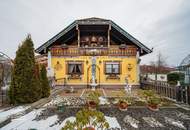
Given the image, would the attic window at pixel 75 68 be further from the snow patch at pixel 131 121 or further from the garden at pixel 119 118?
the snow patch at pixel 131 121

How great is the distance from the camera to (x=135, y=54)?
17.6 meters

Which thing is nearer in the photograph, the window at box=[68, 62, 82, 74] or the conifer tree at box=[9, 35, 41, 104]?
the conifer tree at box=[9, 35, 41, 104]

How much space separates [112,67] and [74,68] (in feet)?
11.3

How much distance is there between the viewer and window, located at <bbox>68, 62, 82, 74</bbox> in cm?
1752

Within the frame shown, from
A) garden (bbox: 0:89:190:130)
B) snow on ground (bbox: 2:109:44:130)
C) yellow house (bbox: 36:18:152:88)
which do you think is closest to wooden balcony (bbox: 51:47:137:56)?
yellow house (bbox: 36:18:152:88)

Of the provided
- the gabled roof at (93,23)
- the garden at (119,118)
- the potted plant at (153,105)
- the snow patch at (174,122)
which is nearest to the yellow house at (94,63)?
the gabled roof at (93,23)

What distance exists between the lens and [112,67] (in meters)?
17.6

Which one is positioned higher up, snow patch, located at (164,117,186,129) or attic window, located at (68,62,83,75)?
attic window, located at (68,62,83,75)

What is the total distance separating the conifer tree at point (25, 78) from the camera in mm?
8375

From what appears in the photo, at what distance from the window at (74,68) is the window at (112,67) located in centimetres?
243

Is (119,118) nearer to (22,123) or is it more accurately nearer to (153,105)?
(153,105)

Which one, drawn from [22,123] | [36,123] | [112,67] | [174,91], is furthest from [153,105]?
[112,67]

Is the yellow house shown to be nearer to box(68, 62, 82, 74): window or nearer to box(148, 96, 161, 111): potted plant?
box(68, 62, 82, 74): window

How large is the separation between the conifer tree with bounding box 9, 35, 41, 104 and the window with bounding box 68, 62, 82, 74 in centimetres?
835
